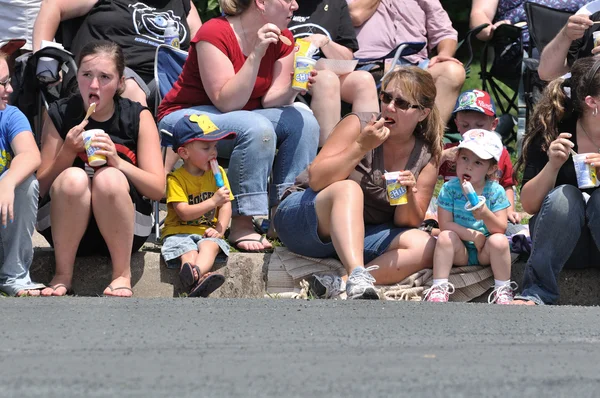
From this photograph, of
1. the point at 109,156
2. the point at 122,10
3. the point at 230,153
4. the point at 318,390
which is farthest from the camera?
the point at 122,10

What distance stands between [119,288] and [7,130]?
1.05 metres

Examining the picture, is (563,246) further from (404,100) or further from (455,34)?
(455,34)

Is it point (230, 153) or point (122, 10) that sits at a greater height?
point (122, 10)

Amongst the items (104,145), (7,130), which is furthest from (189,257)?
(7,130)

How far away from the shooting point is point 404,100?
215 inches

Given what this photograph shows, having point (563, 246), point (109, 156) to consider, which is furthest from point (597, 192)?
point (109, 156)

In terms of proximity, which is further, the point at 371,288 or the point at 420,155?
the point at 420,155

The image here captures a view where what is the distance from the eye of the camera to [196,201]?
5.80 metres

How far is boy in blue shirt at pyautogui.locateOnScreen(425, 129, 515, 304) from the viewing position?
533 cm

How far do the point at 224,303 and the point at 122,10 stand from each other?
2904 millimetres

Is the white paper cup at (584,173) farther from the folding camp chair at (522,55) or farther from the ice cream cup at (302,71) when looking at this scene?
the folding camp chair at (522,55)

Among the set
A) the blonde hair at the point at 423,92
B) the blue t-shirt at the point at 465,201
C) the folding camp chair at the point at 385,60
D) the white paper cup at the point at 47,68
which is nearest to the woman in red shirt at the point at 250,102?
the white paper cup at the point at 47,68

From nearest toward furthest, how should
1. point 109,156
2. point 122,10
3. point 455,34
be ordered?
point 109,156 → point 122,10 → point 455,34

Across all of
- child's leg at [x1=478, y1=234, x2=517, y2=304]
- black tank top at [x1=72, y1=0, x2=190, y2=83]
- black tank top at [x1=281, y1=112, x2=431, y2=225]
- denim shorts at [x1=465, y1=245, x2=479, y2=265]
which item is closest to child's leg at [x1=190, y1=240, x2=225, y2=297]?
black tank top at [x1=281, y1=112, x2=431, y2=225]
